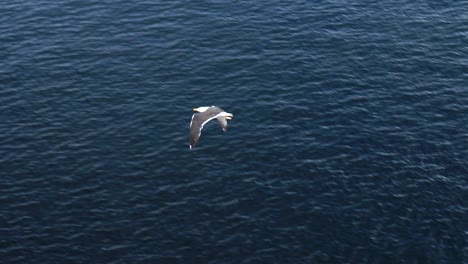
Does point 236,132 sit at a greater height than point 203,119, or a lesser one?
lesser

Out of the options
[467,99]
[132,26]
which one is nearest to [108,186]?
[132,26]

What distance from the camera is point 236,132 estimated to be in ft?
291

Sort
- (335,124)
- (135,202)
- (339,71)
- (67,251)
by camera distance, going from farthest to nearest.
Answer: (339,71)
(335,124)
(135,202)
(67,251)

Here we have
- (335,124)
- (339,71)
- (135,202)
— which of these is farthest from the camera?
(339,71)

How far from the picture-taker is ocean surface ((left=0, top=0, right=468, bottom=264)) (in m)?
75.4

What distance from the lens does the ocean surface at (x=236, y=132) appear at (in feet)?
247

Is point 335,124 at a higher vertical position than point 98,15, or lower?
lower

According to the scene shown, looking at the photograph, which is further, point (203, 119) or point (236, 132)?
point (236, 132)

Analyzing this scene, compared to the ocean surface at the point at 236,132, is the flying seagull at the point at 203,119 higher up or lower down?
higher up

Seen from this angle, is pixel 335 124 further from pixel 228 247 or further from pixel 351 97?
pixel 228 247

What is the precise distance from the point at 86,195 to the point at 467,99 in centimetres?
4279

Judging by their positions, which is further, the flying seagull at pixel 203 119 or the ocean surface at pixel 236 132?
the ocean surface at pixel 236 132

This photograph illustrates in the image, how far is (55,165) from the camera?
83.8m

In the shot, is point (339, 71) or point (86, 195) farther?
point (339, 71)
